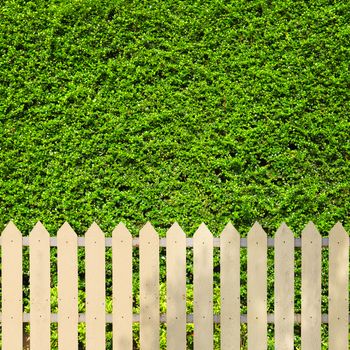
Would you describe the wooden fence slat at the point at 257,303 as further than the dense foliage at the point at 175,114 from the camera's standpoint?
No

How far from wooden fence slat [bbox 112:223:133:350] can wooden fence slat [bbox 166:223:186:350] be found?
26 cm

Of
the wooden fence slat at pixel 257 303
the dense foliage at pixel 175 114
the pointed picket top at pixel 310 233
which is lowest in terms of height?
the wooden fence slat at pixel 257 303

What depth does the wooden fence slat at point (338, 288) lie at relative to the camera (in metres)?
3.93

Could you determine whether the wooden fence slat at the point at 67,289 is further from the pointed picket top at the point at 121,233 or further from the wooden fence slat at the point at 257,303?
the wooden fence slat at the point at 257,303

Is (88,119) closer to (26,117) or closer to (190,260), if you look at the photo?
(26,117)

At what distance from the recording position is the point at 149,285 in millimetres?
3912

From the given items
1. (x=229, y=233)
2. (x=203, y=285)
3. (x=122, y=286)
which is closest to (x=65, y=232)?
(x=122, y=286)

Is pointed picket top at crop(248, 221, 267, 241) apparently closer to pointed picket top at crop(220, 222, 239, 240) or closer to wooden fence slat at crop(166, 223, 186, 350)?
pointed picket top at crop(220, 222, 239, 240)

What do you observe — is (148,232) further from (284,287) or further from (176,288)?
(284,287)

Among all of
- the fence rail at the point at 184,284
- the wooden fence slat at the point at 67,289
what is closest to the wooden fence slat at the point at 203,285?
the fence rail at the point at 184,284

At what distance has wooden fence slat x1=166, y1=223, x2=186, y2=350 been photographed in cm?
389

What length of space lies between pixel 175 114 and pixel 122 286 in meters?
1.55

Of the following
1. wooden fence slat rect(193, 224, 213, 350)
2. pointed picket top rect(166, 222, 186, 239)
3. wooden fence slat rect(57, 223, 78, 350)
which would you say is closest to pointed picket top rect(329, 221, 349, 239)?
wooden fence slat rect(193, 224, 213, 350)

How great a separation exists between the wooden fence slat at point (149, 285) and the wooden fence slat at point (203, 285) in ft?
0.84
